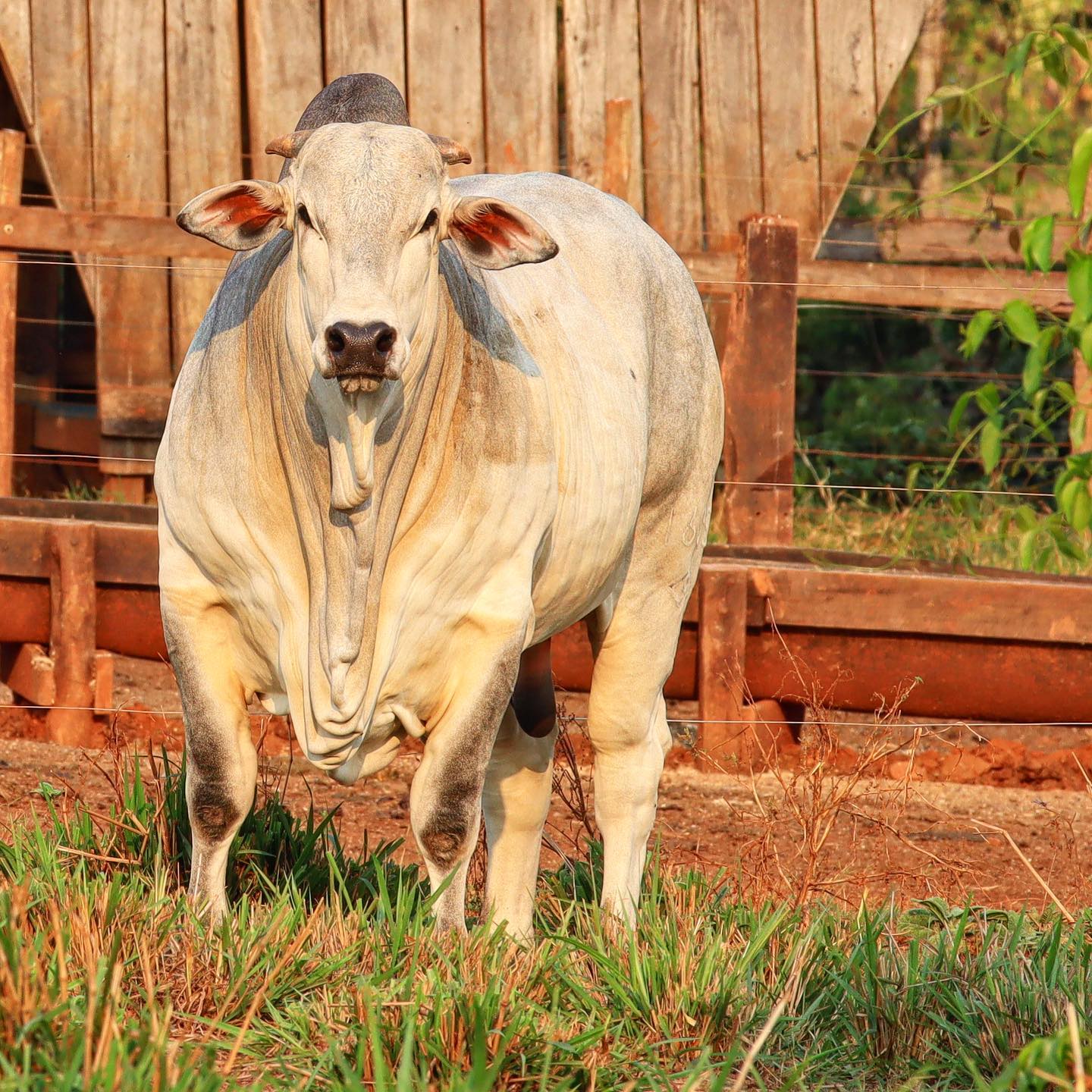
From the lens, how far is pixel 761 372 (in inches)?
244

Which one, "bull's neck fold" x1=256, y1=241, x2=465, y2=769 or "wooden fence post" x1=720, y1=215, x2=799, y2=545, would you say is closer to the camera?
"bull's neck fold" x1=256, y1=241, x2=465, y2=769

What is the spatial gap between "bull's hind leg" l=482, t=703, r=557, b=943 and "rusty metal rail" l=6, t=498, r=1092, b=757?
1.67 metres

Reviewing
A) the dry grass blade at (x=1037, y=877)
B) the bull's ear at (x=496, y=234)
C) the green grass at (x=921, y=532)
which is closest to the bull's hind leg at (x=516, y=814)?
the dry grass blade at (x=1037, y=877)

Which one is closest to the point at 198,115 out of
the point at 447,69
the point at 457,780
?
the point at 447,69

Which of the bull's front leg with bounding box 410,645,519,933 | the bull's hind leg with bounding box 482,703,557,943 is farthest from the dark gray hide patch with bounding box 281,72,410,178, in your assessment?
the bull's hind leg with bounding box 482,703,557,943

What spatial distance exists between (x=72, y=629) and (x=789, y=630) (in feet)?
7.70

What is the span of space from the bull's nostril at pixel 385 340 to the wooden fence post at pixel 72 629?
120 inches

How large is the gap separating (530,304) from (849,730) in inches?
123

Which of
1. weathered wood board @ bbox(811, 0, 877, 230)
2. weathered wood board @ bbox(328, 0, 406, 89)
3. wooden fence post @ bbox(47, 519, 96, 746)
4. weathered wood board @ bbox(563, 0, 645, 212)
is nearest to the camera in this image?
wooden fence post @ bbox(47, 519, 96, 746)

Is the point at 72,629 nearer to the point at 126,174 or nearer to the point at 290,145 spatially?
the point at 126,174

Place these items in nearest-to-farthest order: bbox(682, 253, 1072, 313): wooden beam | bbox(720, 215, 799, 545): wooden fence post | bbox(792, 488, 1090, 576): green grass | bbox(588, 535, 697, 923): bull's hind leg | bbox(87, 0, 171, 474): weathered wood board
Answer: bbox(588, 535, 697, 923): bull's hind leg → bbox(720, 215, 799, 545): wooden fence post → bbox(682, 253, 1072, 313): wooden beam → bbox(792, 488, 1090, 576): green grass → bbox(87, 0, 171, 474): weathered wood board

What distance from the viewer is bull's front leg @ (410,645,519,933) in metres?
3.20

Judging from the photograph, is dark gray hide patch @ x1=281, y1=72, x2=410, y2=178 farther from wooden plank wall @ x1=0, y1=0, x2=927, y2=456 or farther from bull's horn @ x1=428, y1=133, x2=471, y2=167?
wooden plank wall @ x1=0, y1=0, x2=927, y2=456

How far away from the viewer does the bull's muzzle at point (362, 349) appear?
2.71 metres
